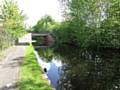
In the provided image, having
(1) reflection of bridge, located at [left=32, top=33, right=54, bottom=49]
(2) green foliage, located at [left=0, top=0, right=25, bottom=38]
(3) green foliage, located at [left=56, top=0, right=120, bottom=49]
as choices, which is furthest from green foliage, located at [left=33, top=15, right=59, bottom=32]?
(3) green foliage, located at [left=56, top=0, right=120, bottom=49]

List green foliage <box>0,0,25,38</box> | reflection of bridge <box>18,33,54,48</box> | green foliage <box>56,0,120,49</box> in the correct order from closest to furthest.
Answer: green foliage <box>56,0,120,49</box>, green foliage <box>0,0,25,38</box>, reflection of bridge <box>18,33,54,48</box>


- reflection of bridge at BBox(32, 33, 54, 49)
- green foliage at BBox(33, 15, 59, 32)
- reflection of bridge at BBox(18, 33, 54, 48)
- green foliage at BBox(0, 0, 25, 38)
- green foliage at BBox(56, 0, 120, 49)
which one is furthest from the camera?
green foliage at BBox(33, 15, 59, 32)

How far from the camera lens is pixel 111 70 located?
22766 millimetres

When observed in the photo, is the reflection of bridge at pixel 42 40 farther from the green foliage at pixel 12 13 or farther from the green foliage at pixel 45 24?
the green foliage at pixel 12 13

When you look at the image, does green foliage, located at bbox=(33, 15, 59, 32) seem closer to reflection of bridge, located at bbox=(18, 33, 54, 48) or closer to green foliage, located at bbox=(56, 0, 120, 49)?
reflection of bridge, located at bbox=(18, 33, 54, 48)

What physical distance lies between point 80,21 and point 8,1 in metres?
15.6

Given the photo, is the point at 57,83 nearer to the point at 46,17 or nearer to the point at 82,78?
the point at 82,78

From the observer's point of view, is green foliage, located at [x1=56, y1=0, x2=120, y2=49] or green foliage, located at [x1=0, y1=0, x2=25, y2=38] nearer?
green foliage, located at [x1=56, y1=0, x2=120, y2=49]

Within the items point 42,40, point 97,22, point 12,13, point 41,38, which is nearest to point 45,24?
point 41,38

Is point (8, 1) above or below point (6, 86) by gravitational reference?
above

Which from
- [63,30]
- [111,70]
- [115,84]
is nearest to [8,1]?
[63,30]

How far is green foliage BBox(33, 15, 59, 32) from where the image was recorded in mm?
95994

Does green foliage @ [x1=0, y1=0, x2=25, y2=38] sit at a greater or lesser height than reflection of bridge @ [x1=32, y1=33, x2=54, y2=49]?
greater

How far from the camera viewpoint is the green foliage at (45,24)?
95994mm
